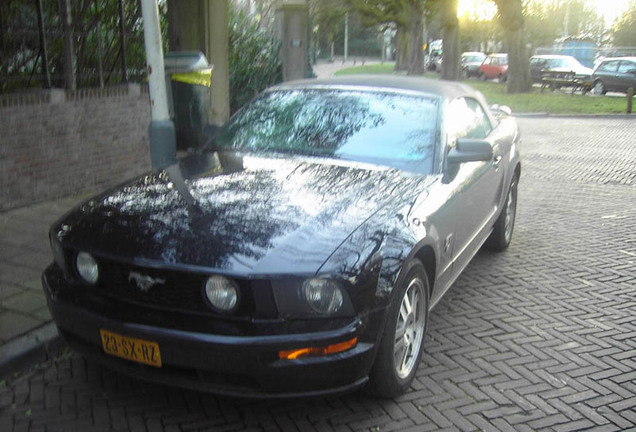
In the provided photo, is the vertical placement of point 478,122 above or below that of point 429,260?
above

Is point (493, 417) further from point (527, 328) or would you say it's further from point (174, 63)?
point (174, 63)

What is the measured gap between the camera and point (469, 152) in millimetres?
4066

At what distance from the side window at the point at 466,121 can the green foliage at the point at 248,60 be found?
24.0ft

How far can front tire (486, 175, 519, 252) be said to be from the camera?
229 inches

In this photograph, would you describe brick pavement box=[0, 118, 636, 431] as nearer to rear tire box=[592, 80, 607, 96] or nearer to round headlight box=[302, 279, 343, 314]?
round headlight box=[302, 279, 343, 314]

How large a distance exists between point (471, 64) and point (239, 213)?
137 ft

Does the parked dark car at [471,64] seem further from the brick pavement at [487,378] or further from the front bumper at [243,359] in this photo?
the front bumper at [243,359]

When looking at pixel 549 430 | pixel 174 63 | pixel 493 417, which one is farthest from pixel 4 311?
pixel 174 63

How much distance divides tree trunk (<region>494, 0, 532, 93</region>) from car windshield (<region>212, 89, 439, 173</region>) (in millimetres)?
21667

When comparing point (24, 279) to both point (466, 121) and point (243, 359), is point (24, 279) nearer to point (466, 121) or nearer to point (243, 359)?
point (243, 359)

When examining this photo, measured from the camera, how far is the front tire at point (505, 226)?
581 centimetres

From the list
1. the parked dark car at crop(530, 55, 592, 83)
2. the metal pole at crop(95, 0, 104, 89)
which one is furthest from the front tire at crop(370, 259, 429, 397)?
the parked dark car at crop(530, 55, 592, 83)

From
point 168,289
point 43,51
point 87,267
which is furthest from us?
point 43,51

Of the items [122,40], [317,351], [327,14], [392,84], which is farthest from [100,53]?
[327,14]
